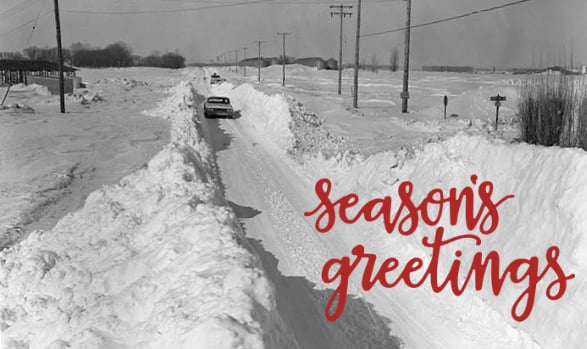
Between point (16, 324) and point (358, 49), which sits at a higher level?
point (358, 49)

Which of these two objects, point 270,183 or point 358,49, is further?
point 358,49

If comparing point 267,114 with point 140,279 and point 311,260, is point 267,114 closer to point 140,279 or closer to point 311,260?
point 311,260

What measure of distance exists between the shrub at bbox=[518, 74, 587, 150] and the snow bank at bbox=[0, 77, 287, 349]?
719 cm

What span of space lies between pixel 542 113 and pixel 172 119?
2117 cm

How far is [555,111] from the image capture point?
11031mm

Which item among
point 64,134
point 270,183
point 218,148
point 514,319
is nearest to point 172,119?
point 64,134

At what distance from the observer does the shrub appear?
10.7 meters

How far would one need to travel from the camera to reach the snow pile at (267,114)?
897 inches

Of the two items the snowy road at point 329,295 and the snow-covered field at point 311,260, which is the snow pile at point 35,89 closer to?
the snow-covered field at point 311,260

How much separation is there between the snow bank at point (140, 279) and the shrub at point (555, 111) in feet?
23.6

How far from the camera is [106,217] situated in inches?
399

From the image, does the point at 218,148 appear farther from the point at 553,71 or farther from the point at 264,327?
the point at 264,327

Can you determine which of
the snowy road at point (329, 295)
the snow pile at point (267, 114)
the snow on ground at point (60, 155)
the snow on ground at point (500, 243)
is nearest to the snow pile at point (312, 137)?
the snow pile at point (267, 114)

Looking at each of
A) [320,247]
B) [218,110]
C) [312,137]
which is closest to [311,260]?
[320,247]
